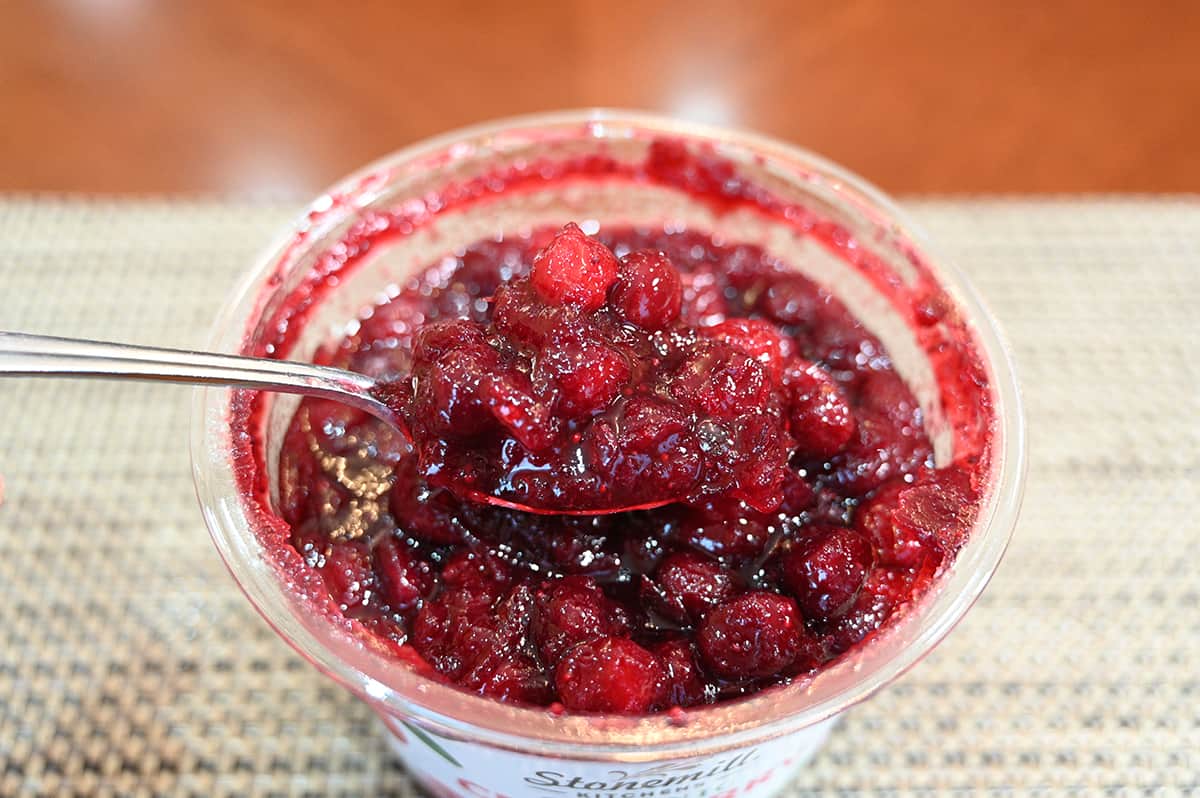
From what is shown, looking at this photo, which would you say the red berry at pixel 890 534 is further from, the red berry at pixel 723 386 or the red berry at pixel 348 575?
the red berry at pixel 348 575

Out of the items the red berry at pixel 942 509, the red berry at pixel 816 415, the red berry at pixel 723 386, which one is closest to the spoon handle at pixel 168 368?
the red berry at pixel 723 386

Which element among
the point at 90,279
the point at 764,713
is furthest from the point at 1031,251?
the point at 90,279

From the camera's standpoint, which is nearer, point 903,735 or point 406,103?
point 903,735

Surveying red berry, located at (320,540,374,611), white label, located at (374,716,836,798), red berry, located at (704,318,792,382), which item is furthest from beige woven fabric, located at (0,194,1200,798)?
red berry, located at (704,318,792,382)

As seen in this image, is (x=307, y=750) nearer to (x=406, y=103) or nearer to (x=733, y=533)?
(x=733, y=533)

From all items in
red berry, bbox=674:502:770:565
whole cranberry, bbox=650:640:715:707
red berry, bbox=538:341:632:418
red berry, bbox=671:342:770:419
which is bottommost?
whole cranberry, bbox=650:640:715:707

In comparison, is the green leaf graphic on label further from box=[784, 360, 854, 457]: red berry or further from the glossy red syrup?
box=[784, 360, 854, 457]: red berry
